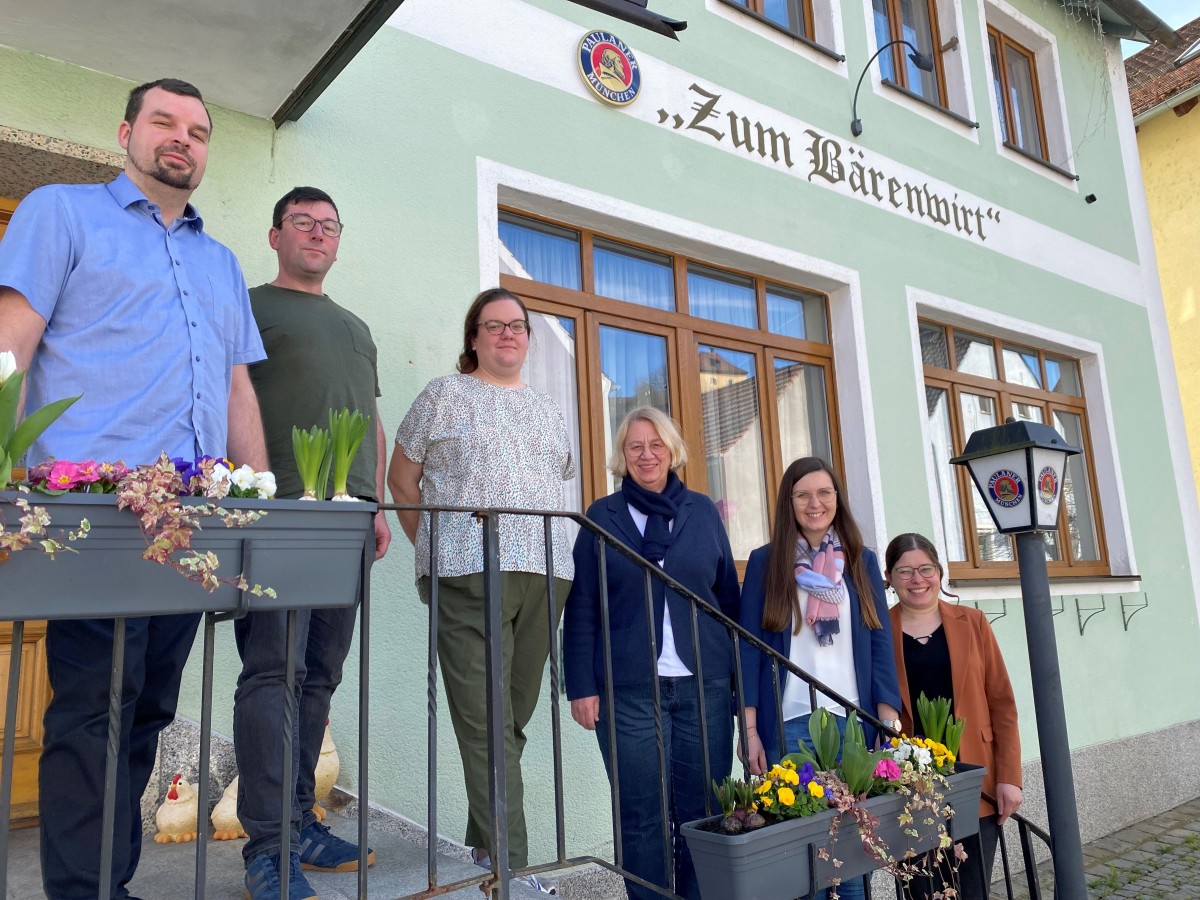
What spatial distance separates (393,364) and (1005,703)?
2.50 m

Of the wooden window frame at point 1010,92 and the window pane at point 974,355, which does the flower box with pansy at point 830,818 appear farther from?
the wooden window frame at point 1010,92

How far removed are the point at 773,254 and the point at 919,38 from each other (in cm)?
275

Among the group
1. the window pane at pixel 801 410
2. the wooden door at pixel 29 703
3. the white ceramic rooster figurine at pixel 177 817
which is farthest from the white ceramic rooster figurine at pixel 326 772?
the window pane at pixel 801 410

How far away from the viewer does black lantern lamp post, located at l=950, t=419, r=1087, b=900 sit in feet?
10.9

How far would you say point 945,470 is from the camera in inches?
243

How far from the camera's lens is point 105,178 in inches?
126

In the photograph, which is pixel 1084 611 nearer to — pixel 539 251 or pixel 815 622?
pixel 815 622

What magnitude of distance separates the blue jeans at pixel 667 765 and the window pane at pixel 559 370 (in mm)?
1594

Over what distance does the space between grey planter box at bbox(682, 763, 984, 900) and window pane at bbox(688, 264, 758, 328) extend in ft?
9.92

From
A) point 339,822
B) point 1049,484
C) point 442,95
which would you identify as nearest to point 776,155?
point 442,95

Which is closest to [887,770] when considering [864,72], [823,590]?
[823,590]

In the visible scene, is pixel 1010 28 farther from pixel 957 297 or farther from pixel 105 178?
pixel 105 178

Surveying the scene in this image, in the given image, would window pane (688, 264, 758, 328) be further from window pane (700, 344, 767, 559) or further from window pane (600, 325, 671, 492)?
window pane (600, 325, 671, 492)

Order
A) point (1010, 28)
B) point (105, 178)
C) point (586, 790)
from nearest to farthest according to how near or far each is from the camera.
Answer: point (105, 178), point (586, 790), point (1010, 28)
